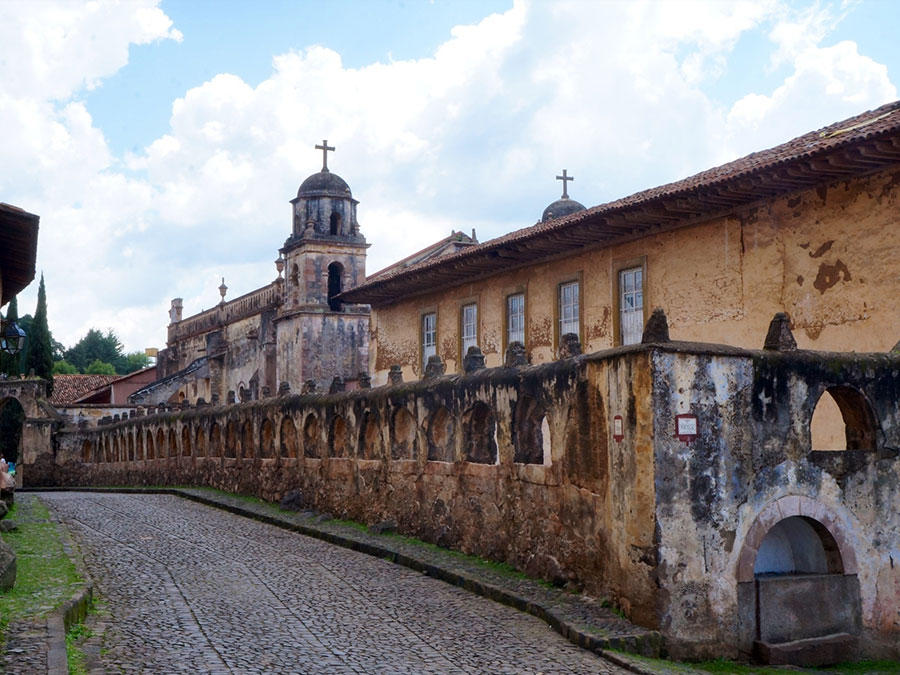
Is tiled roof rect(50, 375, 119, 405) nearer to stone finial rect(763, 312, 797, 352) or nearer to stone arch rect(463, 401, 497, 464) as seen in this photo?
stone arch rect(463, 401, 497, 464)

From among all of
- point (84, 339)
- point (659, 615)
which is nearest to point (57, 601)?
point (659, 615)

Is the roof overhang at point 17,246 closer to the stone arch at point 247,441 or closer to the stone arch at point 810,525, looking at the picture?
the stone arch at point 247,441

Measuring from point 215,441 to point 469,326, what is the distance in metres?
6.63

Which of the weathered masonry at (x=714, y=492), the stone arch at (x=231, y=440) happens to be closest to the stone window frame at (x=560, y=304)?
the weathered masonry at (x=714, y=492)

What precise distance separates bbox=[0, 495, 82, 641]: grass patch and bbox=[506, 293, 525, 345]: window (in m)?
8.98

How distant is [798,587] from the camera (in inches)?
371

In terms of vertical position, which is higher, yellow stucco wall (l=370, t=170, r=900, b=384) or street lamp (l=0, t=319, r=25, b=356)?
yellow stucco wall (l=370, t=170, r=900, b=384)

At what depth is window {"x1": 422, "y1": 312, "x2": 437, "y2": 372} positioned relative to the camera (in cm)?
2375

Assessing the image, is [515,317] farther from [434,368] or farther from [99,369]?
[99,369]

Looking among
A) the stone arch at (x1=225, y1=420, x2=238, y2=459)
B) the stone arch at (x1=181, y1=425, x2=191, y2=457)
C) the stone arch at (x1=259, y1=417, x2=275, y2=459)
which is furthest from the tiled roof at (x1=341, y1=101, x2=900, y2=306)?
the stone arch at (x1=181, y1=425, x2=191, y2=457)

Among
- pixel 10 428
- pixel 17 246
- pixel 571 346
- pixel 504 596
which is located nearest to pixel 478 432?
pixel 571 346

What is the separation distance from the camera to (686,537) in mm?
9000

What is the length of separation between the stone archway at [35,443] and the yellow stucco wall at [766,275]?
2516 centimetres

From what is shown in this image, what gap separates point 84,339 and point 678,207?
84384mm
